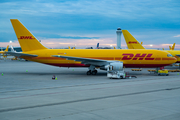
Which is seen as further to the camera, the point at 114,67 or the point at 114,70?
the point at 114,70

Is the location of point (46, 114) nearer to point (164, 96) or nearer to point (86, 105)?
point (86, 105)

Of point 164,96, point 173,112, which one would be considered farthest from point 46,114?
point 164,96

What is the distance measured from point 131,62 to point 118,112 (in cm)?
2369

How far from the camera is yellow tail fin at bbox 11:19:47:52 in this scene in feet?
122

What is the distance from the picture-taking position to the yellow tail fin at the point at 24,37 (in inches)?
1463

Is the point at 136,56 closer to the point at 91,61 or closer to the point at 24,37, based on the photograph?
the point at 91,61

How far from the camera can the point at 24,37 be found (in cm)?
3734

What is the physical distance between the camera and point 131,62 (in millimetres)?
35500

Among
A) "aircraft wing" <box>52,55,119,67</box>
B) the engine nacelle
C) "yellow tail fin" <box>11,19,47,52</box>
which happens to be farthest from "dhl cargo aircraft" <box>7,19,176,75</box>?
the engine nacelle

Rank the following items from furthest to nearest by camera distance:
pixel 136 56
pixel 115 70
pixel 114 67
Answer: pixel 136 56 < pixel 115 70 < pixel 114 67

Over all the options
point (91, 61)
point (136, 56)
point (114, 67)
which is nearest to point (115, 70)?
point (114, 67)

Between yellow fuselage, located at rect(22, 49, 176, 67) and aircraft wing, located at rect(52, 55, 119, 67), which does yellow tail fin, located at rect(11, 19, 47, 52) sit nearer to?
yellow fuselage, located at rect(22, 49, 176, 67)

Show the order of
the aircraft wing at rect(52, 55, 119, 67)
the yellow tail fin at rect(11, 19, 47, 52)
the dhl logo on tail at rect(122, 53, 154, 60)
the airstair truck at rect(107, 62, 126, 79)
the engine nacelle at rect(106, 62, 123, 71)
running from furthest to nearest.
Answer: the yellow tail fin at rect(11, 19, 47, 52)
the dhl logo on tail at rect(122, 53, 154, 60)
the aircraft wing at rect(52, 55, 119, 67)
the engine nacelle at rect(106, 62, 123, 71)
the airstair truck at rect(107, 62, 126, 79)

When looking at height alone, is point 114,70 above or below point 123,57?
below
